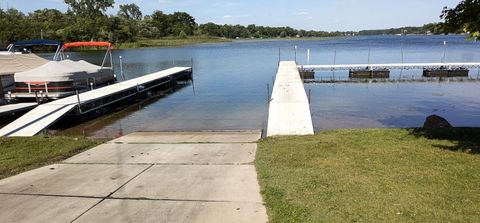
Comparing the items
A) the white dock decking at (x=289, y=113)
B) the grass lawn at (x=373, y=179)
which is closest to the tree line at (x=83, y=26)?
the white dock decking at (x=289, y=113)

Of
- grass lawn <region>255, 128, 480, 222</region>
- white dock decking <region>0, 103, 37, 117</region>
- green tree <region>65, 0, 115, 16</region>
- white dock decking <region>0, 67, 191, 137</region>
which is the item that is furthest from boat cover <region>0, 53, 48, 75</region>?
green tree <region>65, 0, 115, 16</region>

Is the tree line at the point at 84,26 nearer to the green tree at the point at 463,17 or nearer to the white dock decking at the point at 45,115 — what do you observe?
the white dock decking at the point at 45,115

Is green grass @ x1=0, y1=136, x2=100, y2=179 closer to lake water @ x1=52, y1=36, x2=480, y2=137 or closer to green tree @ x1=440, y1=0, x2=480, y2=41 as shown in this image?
lake water @ x1=52, y1=36, x2=480, y2=137

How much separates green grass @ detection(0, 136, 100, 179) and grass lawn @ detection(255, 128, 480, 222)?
16.8 feet

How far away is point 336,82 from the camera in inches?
1400

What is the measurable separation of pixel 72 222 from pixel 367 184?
4623 mm

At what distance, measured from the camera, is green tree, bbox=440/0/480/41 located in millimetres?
8164

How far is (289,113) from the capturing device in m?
16.4

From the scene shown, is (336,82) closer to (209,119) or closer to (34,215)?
(209,119)

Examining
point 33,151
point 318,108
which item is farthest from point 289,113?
point 33,151

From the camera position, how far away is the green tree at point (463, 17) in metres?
8.16

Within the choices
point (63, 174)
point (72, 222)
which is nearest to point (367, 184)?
point (72, 222)

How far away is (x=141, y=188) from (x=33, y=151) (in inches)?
203

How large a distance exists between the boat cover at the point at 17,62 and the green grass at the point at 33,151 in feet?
40.4
